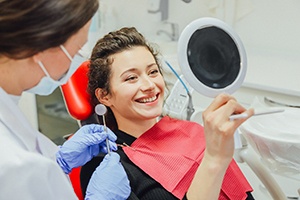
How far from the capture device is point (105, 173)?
1.14m

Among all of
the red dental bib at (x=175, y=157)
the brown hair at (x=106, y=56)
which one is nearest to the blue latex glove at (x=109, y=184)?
the red dental bib at (x=175, y=157)

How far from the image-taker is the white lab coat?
74 centimetres

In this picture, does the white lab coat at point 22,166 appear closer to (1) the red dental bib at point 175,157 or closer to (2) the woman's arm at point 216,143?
(2) the woman's arm at point 216,143

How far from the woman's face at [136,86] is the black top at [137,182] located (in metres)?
0.17

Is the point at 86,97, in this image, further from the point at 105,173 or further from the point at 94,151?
the point at 105,173

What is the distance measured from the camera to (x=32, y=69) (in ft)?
2.71

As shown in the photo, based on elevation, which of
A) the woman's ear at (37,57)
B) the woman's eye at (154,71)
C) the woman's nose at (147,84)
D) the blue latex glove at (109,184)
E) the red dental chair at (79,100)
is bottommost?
the blue latex glove at (109,184)

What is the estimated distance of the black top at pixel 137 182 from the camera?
1.25m

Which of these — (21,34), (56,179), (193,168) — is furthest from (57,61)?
(193,168)

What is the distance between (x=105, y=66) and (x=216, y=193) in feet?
2.23

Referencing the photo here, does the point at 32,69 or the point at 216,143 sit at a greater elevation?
the point at 32,69

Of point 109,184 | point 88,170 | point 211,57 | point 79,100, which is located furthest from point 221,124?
point 79,100

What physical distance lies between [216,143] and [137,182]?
399 mm

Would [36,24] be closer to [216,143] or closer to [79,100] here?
[216,143]
